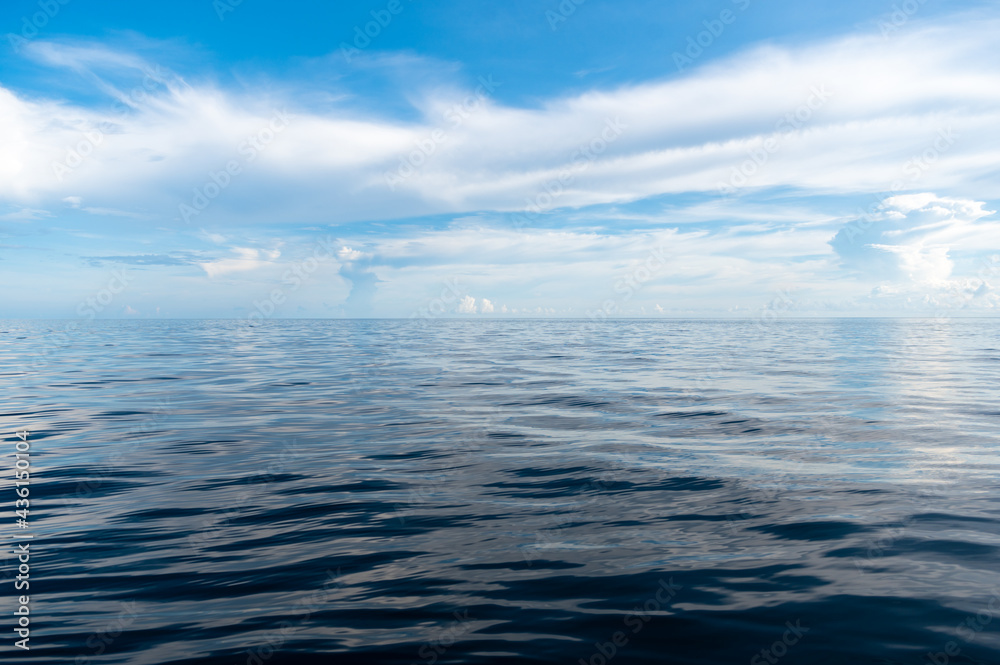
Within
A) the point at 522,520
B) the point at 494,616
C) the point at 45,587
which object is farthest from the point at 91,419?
the point at 494,616

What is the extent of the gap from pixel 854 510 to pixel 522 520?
5060mm

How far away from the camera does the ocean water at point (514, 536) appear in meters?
5.29

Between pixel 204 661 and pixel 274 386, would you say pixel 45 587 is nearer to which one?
pixel 204 661

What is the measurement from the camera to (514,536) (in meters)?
7.64

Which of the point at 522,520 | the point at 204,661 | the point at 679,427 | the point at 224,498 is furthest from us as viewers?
the point at 679,427

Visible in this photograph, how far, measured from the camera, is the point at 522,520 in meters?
8.27

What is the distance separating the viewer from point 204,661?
4.91 meters

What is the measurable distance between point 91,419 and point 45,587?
489 inches

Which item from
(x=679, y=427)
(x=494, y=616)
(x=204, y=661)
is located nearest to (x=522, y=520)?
(x=494, y=616)

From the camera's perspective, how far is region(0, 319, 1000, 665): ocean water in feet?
17.4

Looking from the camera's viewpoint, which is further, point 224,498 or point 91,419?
point 91,419

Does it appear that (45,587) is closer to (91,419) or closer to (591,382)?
(91,419)

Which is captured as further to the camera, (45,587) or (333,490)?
(333,490)

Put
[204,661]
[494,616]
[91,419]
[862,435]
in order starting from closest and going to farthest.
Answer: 1. [204,661]
2. [494,616]
3. [862,435]
4. [91,419]
